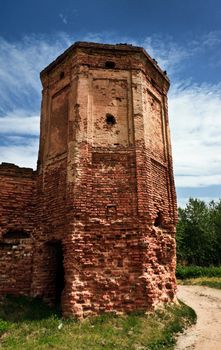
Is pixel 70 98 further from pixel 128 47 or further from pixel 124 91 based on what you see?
pixel 128 47

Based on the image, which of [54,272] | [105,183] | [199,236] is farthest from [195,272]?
[105,183]

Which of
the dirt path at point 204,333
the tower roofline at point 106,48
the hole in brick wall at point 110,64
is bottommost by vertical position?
the dirt path at point 204,333

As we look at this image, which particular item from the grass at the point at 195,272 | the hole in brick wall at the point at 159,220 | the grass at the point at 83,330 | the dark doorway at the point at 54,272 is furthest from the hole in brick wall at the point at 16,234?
the grass at the point at 195,272

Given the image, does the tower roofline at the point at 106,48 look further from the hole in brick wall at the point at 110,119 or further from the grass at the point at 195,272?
the grass at the point at 195,272

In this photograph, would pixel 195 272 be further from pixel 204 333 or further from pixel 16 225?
pixel 16 225

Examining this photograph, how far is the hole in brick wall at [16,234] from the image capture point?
33.1ft

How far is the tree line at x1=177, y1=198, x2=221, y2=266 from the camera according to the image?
38.3m

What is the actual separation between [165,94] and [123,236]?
6175 millimetres

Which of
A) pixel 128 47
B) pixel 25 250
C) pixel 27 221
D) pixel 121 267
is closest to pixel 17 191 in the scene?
pixel 27 221

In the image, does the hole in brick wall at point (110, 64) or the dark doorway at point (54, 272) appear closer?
the dark doorway at point (54, 272)

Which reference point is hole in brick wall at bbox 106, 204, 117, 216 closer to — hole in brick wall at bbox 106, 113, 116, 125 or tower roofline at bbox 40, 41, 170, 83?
hole in brick wall at bbox 106, 113, 116, 125

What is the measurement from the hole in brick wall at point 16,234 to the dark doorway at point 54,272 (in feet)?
2.99

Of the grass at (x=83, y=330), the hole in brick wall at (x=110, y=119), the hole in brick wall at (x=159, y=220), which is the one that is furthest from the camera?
the hole in brick wall at (x=110, y=119)

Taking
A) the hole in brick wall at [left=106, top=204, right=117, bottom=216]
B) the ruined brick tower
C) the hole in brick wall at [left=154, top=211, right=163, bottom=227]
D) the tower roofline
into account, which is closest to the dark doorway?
the ruined brick tower
